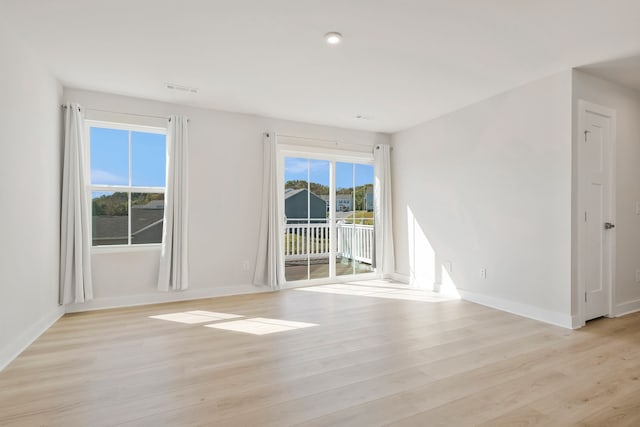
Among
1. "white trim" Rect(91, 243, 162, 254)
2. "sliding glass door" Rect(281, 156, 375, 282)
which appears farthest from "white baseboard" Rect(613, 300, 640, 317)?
"white trim" Rect(91, 243, 162, 254)

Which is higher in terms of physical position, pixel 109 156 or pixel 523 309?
pixel 109 156

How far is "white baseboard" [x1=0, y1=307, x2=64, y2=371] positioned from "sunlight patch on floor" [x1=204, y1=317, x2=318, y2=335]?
140cm

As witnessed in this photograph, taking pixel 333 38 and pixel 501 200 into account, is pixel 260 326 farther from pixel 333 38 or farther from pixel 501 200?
pixel 501 200

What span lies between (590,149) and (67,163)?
213 inches

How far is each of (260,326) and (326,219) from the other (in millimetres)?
2372

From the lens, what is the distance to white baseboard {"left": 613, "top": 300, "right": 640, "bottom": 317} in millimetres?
3486

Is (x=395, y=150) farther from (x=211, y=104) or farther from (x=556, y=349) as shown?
(x=556, y=349)

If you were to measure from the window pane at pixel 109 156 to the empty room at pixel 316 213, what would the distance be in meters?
0.02

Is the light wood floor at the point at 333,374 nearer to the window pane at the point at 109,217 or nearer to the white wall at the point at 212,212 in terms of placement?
the white wall at the point at 212,212

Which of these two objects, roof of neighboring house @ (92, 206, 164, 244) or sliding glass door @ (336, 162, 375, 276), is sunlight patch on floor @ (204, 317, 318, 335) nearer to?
roof of neighboring house @ (92, 206, 164, 244)

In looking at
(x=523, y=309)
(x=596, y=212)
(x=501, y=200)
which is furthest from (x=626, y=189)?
(x=523, y=309)

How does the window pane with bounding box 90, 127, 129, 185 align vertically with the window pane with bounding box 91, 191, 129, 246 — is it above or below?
above

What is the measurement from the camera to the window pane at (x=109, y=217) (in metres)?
3.85

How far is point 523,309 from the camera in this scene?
351cm
